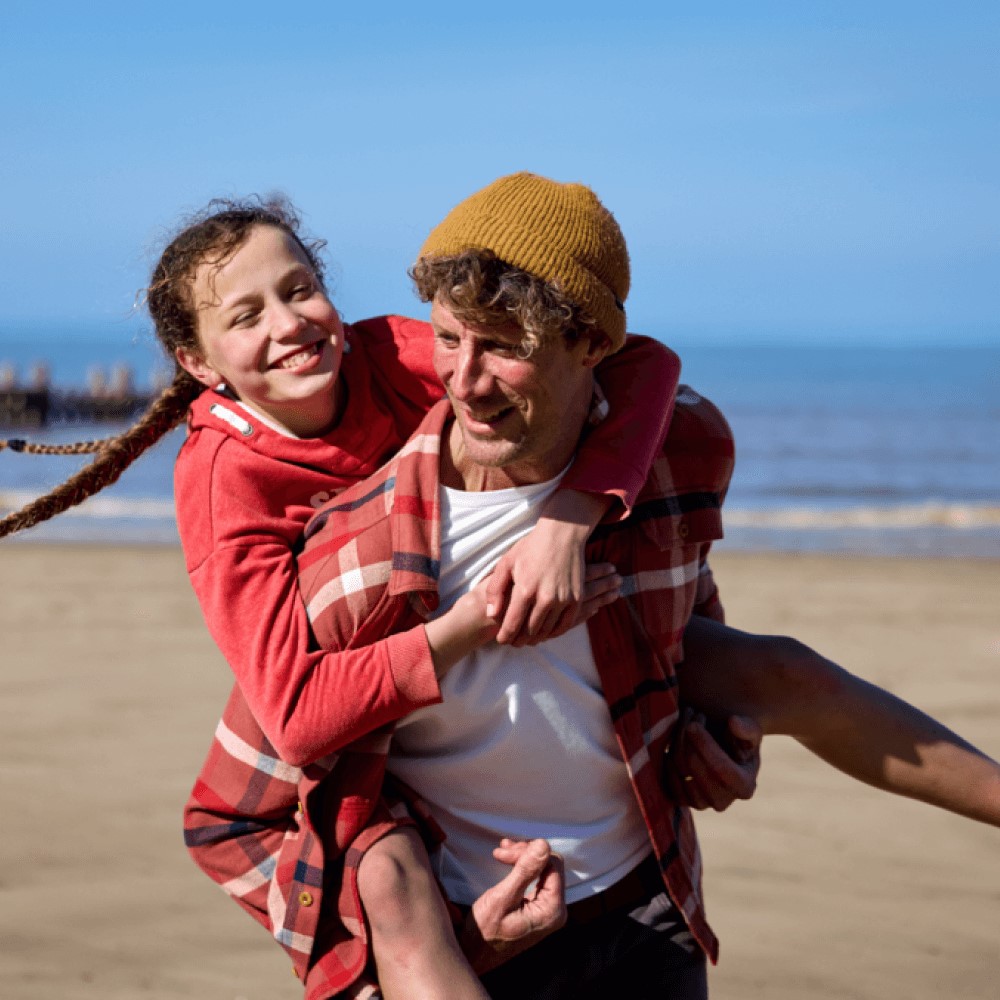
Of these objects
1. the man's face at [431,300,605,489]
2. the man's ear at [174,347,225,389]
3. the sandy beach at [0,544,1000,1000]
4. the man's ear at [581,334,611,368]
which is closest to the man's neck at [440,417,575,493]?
the man's face at [431,300,605,489]

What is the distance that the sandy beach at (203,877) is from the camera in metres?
4.77

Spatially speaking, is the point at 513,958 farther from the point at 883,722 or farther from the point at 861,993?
the point at 861,993

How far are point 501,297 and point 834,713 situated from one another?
1.01 m

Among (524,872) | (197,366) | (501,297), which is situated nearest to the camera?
(501,297)

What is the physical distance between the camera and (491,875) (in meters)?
2.36

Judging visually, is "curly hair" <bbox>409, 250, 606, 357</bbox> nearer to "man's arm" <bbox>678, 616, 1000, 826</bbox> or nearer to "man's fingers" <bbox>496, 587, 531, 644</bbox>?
"man's fingers" <bbox>496, 587, 531, 644</bbox>

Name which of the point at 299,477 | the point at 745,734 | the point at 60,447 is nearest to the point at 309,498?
the point at 299,477

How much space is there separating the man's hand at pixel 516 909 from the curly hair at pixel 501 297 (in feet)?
2.57

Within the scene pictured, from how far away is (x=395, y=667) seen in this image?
2164 mm

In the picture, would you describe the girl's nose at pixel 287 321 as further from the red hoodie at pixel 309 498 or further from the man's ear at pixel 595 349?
the man's ear at pixel 595 349

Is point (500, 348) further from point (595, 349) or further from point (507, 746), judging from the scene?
point (507, 746)

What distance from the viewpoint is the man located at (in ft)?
7.10

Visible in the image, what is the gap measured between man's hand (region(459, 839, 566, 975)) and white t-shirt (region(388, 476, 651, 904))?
0.07 meters

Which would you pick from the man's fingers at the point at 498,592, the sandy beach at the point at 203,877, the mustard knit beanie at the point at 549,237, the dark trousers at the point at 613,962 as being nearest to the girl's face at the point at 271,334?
the mustard knit beanie at the point at 549,237
